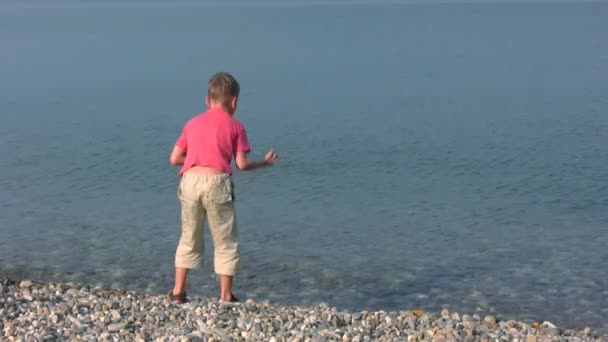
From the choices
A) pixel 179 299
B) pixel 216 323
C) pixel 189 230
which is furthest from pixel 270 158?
pixel 179 299

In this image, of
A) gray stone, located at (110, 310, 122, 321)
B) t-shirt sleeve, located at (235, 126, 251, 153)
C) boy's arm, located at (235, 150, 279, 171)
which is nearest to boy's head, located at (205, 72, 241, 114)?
t-shirt sleeve, located at (235, 126, 251, 153)

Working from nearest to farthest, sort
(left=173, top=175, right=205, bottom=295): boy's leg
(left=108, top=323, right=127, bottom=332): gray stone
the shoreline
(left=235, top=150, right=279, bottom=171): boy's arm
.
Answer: the shoreline, (left=108, top=323, right=127, bottom=332): gray stone, (left=235, top=150, right=279, bottom=171): boy's arm, (left=173, top=175, right=205, bottom=295): boy's leg

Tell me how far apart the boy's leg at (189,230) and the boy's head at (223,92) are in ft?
2.37

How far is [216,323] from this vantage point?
7.98 m

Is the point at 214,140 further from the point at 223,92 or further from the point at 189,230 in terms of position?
the point at 189,230

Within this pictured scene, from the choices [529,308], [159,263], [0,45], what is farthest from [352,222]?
[0,45]

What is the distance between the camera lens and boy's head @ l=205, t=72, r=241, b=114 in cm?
830

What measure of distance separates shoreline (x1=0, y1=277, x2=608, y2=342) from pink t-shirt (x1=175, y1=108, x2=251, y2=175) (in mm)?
1320

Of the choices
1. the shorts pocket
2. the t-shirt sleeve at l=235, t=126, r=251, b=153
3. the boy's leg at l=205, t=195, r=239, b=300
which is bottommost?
the boy's leg at l=205, t=195, r=239, b=300

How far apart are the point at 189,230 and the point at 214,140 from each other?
3.18 feet

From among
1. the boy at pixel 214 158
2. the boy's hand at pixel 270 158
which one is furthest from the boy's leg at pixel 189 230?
the boy's hand at pixel 270 158

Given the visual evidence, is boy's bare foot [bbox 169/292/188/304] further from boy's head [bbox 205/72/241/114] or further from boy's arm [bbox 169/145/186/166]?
boy's head [bbox 205/72/241/114]

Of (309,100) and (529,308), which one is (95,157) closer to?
(309,100)

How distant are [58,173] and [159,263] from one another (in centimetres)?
627
